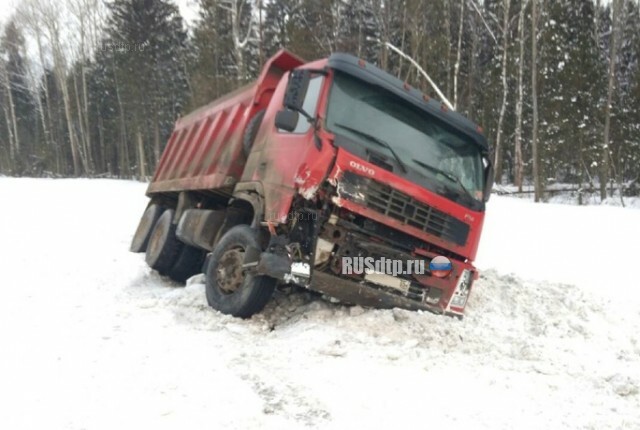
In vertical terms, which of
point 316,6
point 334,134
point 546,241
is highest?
point 316,6

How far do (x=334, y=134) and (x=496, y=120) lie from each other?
25.2 metres

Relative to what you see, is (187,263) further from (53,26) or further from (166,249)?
(53,26)

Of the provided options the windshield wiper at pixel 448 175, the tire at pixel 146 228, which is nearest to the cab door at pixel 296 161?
the windshield wiper at pixel 448 175

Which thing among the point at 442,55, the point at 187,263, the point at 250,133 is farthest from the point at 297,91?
the point at 442,55

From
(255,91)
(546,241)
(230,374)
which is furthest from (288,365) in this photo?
(546,241)

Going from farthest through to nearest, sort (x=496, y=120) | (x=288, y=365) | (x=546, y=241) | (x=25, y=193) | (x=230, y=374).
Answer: (x=496, y=120) → (x=25, y=193) → (x=546, y=241) → (x=288, y=365) → (x=230, y=374)

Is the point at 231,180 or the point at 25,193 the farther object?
the point at 25,193

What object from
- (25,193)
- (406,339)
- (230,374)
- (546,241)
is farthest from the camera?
A: (25,193)

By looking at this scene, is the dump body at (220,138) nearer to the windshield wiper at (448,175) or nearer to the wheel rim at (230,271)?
the wheel rim at (230,271)

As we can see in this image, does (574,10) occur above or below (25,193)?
above

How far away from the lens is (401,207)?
15.6ft

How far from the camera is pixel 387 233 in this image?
4902mm

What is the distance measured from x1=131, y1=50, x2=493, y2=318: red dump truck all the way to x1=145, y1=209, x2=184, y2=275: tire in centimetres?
254

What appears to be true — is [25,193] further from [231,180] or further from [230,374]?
[230,374]
